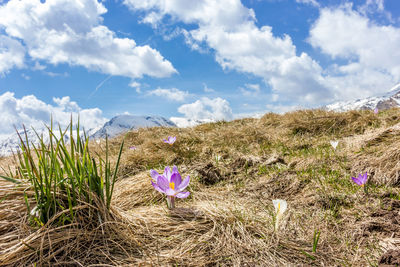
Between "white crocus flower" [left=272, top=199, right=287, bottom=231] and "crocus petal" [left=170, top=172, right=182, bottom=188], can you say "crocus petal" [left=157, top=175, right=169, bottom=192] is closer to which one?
"crocus petal" [left=170, top=172, right=182, bottom=188]

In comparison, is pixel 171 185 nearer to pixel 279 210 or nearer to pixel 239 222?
pixel 239 222

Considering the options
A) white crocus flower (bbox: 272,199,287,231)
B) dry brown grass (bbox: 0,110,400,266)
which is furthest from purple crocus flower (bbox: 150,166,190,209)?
white crocus flower (bbox: 272,199,287,231)

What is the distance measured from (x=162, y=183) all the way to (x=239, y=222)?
0.59 m

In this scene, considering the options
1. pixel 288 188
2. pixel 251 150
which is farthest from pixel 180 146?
pixel 288 188

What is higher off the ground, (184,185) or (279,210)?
(184,185)

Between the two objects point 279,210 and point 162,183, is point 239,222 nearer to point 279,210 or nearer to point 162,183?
point 279,210

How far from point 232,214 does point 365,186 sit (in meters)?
1.42

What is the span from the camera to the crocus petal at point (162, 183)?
68.1 inches

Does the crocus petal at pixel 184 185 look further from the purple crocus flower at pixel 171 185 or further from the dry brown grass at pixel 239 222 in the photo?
the dry brown grass at pixel 239 222

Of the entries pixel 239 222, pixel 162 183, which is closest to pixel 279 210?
pixel 239 222

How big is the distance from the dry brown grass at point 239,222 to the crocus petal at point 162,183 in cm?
21

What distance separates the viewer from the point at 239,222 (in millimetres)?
1748

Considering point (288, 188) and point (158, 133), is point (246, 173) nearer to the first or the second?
point (288, 188)

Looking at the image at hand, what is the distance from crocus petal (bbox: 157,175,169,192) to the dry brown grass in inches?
8.4
